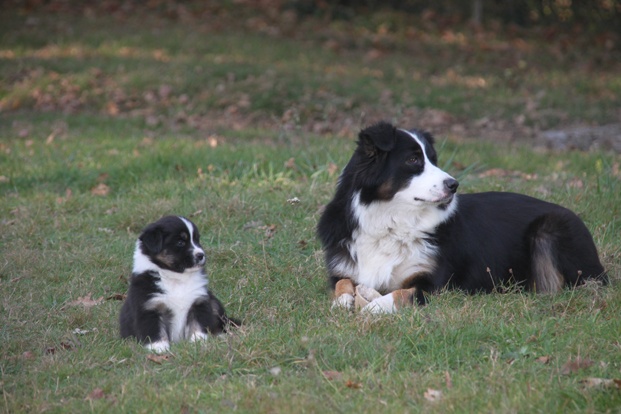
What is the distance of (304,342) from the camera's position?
4.96 metres

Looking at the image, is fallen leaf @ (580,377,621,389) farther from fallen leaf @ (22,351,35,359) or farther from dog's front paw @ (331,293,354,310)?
fallen leaf @ (22,351,35,359)

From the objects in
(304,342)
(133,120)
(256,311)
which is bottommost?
(133,120)

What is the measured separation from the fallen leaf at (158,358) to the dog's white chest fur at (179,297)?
51cm

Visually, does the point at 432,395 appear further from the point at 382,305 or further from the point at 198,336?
the point at 198,336

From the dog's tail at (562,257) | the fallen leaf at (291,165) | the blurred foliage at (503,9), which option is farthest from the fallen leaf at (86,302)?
the blurred foliage at (503,9)

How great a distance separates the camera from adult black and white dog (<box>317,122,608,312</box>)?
19.5ft

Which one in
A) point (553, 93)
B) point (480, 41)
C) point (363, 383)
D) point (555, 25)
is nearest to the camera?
A: point (363, 383)

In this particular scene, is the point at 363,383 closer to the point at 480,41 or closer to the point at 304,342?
the point at 304,342

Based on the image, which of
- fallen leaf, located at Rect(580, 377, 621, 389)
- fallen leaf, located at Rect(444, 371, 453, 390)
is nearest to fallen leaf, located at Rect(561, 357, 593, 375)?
fallen leaf, located at Rect(580, 377, 621, 389)

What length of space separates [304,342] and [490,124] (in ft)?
33.0

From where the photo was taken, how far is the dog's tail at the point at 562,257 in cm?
630

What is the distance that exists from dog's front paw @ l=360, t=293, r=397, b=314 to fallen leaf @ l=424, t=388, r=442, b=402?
1.23 m

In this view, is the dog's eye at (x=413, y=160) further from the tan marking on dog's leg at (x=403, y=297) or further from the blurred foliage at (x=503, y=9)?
the blurred foliage at (x=503, y=9)

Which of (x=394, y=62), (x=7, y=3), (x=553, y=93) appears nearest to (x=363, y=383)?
(x=553, y=93)
